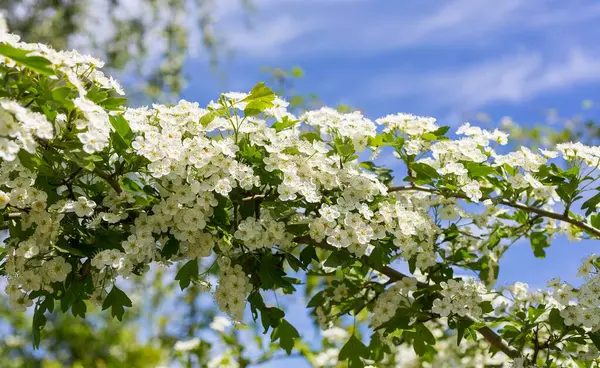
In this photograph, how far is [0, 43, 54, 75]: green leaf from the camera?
1508 millimetres

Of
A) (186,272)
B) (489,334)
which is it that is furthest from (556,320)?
(186,272)

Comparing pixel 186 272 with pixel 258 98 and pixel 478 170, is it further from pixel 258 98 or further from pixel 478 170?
pixel 478 170

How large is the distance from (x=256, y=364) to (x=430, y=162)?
170 cm

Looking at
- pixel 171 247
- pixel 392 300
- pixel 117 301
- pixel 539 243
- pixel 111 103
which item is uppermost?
pixel 539 243

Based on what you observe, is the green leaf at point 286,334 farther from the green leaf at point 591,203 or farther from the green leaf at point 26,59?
the green leaf at point 26,59

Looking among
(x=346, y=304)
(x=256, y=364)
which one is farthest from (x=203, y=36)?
(x=346, y=304)

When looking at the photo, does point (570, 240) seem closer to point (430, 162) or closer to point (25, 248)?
point (430, 162)

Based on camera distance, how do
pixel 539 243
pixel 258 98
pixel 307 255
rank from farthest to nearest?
pixel 539 243 < pixel 307 255 < pixel 258 98

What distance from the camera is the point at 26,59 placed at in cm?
151

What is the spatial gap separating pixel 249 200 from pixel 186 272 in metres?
0.27

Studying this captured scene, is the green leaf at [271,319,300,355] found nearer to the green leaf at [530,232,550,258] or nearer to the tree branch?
the tree branch

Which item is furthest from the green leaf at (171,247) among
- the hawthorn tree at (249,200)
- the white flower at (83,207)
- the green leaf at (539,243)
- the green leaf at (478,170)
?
the green leaf at (539,243)

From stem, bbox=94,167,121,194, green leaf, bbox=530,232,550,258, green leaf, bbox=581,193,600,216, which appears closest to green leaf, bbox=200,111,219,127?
stem, bbox=94,167,121,194

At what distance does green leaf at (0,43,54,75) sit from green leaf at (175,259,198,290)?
0.71 metres
